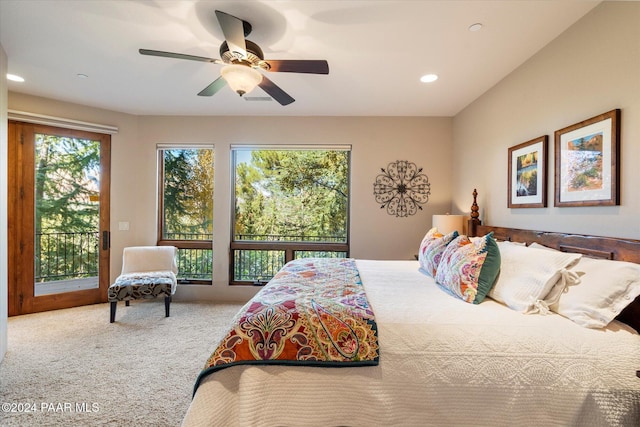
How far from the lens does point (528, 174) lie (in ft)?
7.39

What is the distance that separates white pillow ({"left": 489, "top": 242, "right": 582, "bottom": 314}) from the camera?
1.39 metres

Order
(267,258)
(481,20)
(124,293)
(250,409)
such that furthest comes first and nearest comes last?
(267,258) < (124,293) < (481,20) < (250,409)

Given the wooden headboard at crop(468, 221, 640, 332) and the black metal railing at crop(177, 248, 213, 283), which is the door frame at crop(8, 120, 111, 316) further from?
the wooden headboard at crop(468, 221, 640, 332)

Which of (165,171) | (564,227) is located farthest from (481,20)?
(165,171)

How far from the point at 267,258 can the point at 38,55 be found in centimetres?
312

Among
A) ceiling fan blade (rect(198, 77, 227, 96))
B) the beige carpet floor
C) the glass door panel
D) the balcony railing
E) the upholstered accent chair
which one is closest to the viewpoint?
the beige carpet floor

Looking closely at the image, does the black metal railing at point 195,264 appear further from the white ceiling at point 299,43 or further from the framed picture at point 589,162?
the framed picture at point 589,162

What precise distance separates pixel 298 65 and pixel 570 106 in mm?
1946

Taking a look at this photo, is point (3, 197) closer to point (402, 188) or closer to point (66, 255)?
point (66, 255)

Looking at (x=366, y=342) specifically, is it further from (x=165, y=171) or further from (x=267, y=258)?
(x=165, y=171)

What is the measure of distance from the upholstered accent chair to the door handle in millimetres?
319

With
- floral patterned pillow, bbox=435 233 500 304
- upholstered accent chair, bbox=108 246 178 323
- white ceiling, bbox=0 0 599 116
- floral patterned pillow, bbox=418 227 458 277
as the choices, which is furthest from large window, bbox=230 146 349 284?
floral patterned pillow, bbox=435 233 500 304

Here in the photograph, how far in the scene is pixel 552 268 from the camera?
1446 millimetres

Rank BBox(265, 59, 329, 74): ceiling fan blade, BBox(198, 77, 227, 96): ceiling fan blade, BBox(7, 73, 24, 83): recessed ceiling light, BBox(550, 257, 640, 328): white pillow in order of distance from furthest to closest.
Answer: BBox(7, 73, 24, 83): recessed ceiling light
BBox(198, 77, 227, 96): ceiling fan blade
BBox(265, 59, 329, 74): ceiling fan blade
BBox(550, 257, 640, 328): white pillow
